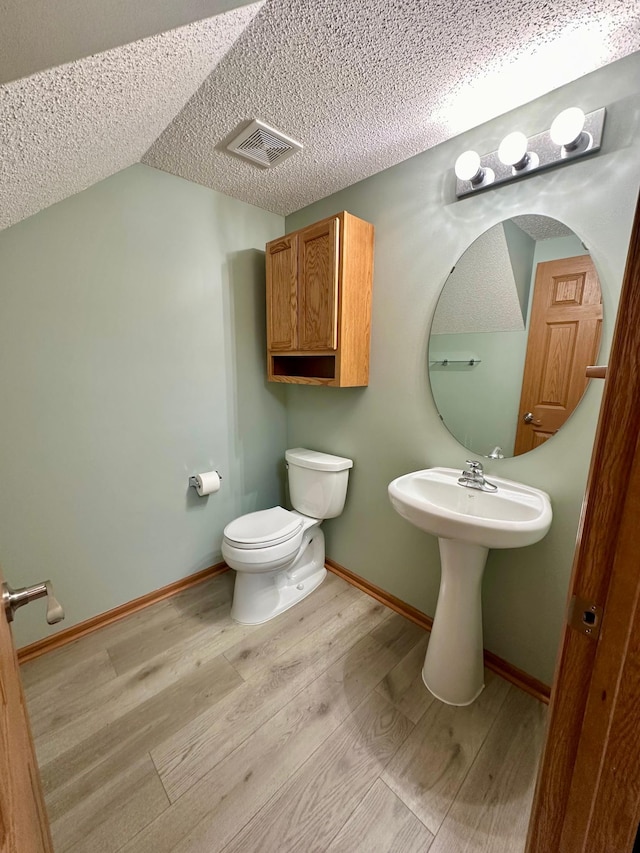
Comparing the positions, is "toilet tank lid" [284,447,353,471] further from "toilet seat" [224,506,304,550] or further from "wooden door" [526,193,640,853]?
"wooden door" [526,193,640,853]

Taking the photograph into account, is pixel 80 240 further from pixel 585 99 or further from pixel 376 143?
pixel 585 99

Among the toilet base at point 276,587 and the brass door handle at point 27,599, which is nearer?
the brass door handle at point 27,599

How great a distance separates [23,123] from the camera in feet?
2.43

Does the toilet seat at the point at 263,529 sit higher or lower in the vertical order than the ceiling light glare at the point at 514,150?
lower

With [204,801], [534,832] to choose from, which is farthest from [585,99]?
[204,801]

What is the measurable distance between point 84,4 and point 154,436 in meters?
1.49

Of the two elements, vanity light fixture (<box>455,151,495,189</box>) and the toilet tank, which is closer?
vanity light fixture (<box>455,151,495,189</box>)

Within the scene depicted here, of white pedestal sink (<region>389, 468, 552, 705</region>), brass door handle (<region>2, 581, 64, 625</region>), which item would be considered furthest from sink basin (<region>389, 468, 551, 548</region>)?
brass door handle (<region>2, 581, 64, 625</region>)

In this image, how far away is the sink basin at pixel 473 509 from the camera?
103 cm

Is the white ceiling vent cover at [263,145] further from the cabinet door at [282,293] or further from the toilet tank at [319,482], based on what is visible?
the toilet tank at [319,482]

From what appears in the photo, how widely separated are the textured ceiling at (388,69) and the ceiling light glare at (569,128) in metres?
0.14

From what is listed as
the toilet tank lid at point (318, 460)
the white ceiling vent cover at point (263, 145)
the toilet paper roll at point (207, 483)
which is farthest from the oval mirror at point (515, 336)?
the toilet paper roll at point (207, 483)

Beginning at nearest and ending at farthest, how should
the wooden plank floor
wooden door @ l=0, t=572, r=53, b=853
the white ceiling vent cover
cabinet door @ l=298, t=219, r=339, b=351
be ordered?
wooden door @ l=0, t=572, r=53, b=853
the wooden plank floor
the white ceiling vent cover
cabinet door @ l=298, t=219, r=339, b=351

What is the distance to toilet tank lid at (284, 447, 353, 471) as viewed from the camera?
188 centimetres
